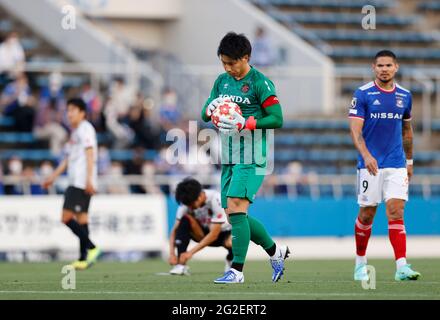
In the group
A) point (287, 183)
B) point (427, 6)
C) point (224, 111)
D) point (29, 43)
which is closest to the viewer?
point (224, 111)

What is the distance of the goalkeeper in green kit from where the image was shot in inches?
457

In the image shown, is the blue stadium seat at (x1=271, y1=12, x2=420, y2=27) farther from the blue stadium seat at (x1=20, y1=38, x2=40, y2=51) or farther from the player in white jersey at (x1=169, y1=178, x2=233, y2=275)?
the player in white jersey at (x1=169, y1=178, x2=233, y2=275)

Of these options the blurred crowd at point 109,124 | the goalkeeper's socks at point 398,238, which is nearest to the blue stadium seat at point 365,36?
the blurred crowd at point 109,124

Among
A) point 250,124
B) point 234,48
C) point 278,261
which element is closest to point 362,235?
point 278,261

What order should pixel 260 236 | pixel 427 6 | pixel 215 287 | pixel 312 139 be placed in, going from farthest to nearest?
pixel 427 6, pixel 312 139, pixel 260 236, pixel 215 287

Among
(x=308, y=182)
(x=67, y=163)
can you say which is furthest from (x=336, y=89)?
(x=67, y=163)

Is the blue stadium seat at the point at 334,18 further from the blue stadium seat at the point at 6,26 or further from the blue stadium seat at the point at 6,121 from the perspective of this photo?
the blue stadium seat at the point at 6,121

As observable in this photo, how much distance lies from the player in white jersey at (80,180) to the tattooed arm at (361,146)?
488 cm

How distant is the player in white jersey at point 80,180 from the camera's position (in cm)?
1636

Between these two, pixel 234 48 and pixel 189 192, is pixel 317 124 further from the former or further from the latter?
pixel 234 48

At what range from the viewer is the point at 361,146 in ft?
40.8

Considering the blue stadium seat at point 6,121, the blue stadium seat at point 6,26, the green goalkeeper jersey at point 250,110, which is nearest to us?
the green goalkeeper jersey at point 250,110

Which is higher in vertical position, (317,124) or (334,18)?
(334,18)

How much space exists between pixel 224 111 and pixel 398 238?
2494 millimetres
